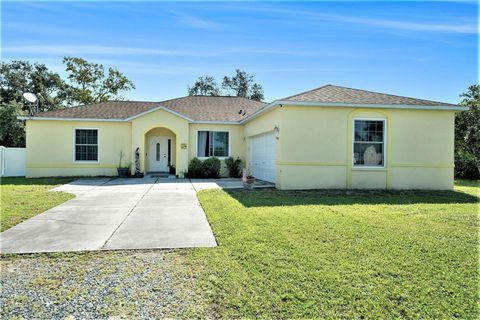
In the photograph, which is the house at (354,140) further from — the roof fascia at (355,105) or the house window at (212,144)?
the house window at (212,144)

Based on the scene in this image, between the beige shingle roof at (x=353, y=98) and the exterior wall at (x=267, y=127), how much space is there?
3.75ft

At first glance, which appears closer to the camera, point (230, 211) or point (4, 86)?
point (230, 211)

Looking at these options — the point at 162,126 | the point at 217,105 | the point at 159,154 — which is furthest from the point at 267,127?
the point at 159,154

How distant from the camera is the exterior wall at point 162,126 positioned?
18.2 metres

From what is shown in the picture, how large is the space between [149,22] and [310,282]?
9.02 meters

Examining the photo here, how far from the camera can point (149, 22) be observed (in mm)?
9859

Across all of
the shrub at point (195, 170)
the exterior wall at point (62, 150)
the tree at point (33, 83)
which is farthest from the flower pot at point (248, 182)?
the tree at point (33, 83)

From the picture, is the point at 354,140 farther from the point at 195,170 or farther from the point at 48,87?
the point at 48,87

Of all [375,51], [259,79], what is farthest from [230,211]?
[259,79]

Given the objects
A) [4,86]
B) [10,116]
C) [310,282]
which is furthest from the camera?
[4,86]

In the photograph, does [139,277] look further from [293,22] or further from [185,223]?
[293,22]

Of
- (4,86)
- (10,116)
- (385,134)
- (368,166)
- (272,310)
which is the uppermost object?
(4,86)

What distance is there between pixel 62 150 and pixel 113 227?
45.2 ft

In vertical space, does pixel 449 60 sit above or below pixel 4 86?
below
